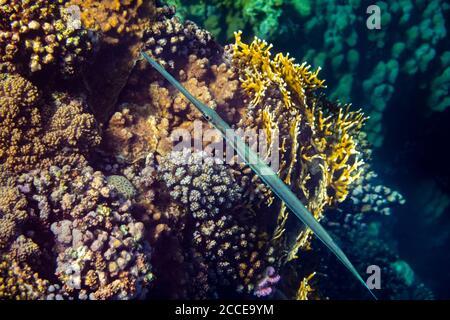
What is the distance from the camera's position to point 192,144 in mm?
4715

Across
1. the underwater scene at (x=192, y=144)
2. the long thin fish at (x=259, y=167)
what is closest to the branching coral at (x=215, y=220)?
the underwater scene at (x=192, y=144)

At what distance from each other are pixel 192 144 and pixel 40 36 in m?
2.09

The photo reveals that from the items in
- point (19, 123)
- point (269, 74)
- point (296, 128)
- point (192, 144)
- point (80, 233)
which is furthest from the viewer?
point (269, 74)

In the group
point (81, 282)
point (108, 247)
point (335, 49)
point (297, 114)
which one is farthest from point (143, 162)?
point (335, 49)

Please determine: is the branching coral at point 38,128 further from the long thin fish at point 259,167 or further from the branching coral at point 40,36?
the long thin fish at point 259,167

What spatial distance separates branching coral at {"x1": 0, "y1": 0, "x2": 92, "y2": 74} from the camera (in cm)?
355

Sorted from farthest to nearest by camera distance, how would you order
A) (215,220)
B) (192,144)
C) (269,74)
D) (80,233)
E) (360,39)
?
1. (360,39)
2. (269,74)
3. (192,144)
4. (215,220)
5. (80,233)

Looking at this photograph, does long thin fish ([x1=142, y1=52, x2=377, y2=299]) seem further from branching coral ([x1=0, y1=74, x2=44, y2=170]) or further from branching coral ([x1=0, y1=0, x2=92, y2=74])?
branching coral ([x1=0, y1=74, x2=44, y2=170])

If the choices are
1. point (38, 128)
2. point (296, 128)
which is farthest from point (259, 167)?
point (38, 128)

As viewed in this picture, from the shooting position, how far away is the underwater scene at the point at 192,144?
11.1 ft

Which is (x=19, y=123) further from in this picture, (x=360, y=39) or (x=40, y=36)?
(x=360, y=39)

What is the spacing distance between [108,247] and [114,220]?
281 mm

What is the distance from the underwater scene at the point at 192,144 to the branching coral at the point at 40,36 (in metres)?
0.01

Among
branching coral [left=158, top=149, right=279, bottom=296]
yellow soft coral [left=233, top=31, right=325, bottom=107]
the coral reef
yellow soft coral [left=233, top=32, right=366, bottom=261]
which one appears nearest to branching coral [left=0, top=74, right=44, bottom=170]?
branching coral [left=158, top=149, right=279, bottom=296]
